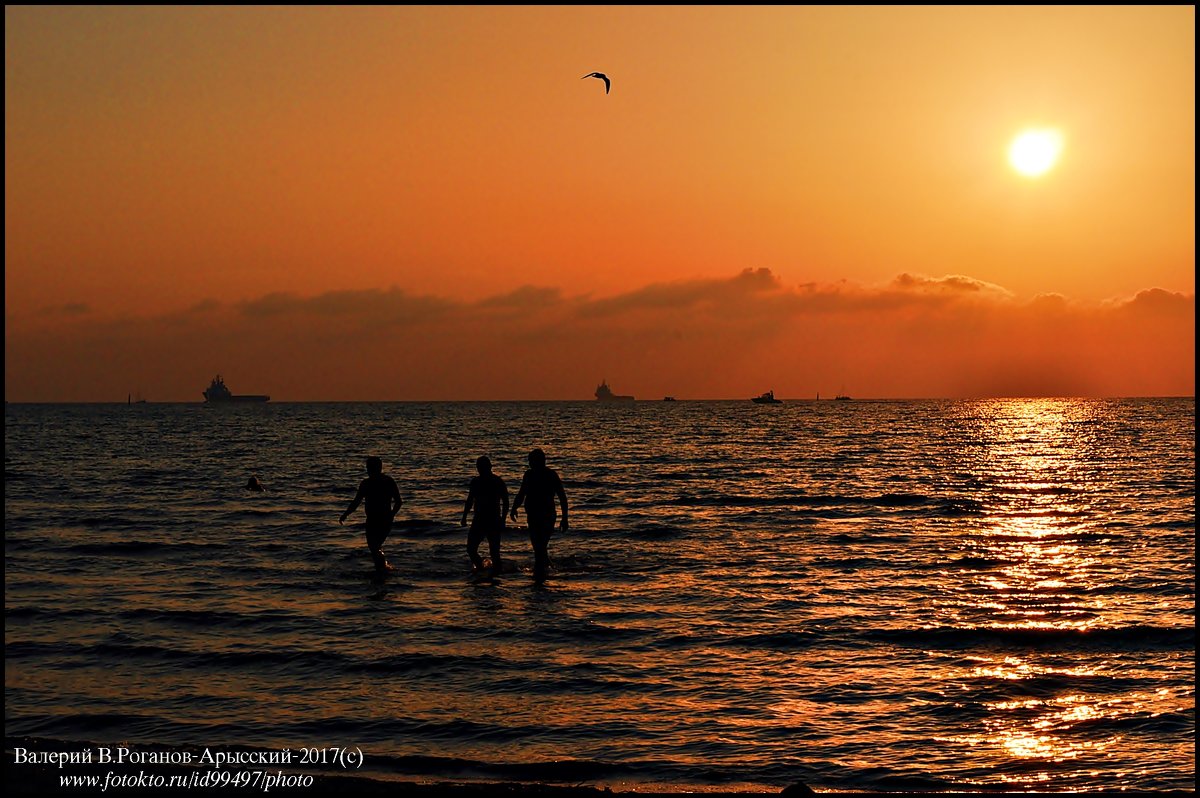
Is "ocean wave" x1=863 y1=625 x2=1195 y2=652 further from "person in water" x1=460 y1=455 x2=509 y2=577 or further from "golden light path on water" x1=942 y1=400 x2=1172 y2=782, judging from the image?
"person in water" x1=460 y1=455 x2=509 y2=577

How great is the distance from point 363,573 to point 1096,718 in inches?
485

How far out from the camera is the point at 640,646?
1315 cm

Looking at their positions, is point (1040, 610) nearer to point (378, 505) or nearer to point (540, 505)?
point (540, 505)

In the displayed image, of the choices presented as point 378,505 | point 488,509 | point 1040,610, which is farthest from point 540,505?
point 1040,610

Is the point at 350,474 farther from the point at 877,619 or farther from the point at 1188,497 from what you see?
the point at 877,619

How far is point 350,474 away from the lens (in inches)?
1880

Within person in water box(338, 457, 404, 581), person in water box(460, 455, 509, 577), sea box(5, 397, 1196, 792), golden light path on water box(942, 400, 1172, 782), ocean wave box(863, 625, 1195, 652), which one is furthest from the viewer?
person in water box(338, 457, 404, 581)

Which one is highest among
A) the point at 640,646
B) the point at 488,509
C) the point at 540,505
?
the point at 540,505

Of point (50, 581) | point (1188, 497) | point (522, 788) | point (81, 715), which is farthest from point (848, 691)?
Result: point (1188, 497)

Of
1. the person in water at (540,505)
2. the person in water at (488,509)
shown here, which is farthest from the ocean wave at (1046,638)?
the person in water at (488,509)

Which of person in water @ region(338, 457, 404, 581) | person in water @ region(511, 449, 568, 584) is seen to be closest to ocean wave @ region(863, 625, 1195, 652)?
person in water @ region(511, 449, 568, 584)

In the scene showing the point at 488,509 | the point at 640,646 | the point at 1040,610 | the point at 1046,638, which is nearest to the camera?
the point at 640,646

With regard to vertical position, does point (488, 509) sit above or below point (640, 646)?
above

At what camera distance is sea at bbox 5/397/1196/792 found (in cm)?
934
